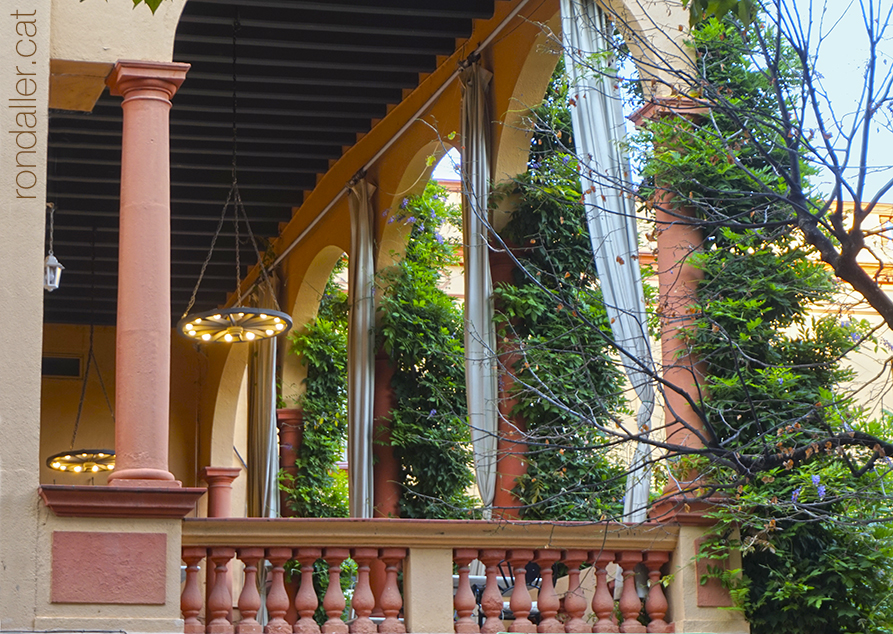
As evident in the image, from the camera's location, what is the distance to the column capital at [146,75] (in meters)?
6.99

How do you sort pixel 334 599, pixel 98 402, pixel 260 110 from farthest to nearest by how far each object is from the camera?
1. pixel 98 402
2. pixel 260 110
3. pixel 334 599

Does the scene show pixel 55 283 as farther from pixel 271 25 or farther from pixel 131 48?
pixel 131 48

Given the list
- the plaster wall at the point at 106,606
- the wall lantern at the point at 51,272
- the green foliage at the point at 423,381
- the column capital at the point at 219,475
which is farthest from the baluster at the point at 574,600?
the column capital at the point at 219,475

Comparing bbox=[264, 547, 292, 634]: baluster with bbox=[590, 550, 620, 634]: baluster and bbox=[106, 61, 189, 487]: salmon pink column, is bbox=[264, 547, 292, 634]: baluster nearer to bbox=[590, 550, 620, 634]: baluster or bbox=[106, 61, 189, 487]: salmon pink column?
bbox=[106, 61, 189, 487]: salmon pink column

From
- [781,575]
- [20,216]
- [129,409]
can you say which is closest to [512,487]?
[781,575]

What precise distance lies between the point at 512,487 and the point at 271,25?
3870mm

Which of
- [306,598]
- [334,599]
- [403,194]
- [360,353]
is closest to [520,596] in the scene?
[334,599]

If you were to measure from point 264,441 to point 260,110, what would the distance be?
3.85 meters

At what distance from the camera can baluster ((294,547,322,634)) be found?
629 cm

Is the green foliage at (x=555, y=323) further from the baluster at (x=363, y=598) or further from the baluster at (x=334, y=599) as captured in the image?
the baluster at (x=334, y=599)

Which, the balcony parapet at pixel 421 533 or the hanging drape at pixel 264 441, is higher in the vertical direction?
the hanging drape at pixel 264 441

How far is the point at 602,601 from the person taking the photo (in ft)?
22.1

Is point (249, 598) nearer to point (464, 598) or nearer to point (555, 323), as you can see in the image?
point (464, 598)

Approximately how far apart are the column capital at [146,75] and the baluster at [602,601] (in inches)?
137
